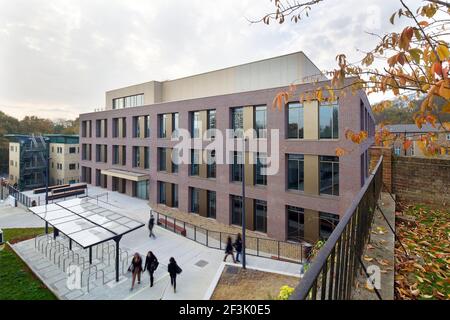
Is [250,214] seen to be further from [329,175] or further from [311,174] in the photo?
[329,175]

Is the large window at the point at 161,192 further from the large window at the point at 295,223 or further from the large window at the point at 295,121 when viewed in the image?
the large window at the point at 295,121

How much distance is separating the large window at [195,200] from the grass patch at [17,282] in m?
13.0

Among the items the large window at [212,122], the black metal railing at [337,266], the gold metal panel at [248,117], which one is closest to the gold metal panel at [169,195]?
the large window at [212,122]

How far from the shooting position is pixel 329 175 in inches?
634

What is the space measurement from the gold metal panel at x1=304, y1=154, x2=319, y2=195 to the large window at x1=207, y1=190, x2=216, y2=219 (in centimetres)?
861

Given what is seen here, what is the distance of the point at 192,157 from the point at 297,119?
10739 mm

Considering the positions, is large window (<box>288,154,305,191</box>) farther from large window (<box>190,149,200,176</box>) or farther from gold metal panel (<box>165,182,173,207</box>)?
gold metal panel (<box>165,182,173,207</box>)

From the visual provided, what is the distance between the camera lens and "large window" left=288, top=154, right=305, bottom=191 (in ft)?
56.3

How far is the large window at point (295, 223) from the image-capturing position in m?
17.2

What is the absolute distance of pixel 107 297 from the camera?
402 inches

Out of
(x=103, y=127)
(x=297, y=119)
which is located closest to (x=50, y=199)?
(x=103, y=127)

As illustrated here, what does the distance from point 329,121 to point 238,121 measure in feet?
24.0

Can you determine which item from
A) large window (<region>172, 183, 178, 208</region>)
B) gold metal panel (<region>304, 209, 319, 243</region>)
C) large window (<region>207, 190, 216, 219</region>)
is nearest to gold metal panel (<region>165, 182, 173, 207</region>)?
large window (<region>172, 183, 178, 208</region>)
